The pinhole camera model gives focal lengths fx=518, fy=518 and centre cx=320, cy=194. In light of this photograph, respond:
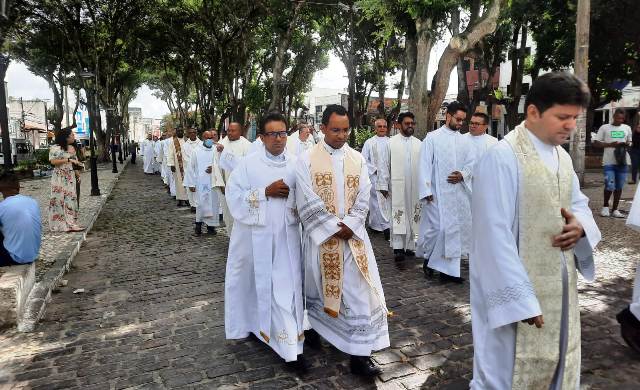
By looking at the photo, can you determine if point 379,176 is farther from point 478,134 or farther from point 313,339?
point 313,339

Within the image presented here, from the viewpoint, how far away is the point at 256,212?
3896 millimetres

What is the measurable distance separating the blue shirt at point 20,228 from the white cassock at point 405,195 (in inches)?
169

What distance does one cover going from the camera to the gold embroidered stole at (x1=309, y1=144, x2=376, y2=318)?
3627mm

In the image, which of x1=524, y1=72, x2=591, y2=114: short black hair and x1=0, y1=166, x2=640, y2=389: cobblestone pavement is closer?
x1=524, y1=72, x2=591, y2=114: short black hair

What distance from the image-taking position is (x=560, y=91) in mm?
2355

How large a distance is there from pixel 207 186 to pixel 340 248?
6346 millimetres

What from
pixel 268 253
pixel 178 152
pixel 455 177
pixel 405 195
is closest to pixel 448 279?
pixel 455 177

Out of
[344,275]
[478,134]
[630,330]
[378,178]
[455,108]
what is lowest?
[630,330]

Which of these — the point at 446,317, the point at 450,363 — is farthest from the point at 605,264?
the point at 450,363

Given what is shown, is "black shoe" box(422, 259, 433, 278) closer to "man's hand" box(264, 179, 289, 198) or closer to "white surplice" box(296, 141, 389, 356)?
"white surplice" box(296, 141, 389, 356)

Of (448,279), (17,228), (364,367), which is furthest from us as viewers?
(448,279)

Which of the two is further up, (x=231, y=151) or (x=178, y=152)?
(x=231, y=151)

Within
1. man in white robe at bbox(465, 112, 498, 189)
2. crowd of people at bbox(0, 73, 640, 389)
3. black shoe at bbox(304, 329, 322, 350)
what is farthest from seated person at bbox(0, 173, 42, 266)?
man in white robe at bbox(465, 112, 498, 189)

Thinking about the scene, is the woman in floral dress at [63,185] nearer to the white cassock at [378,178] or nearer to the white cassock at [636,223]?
the white cassock at [378,178]
